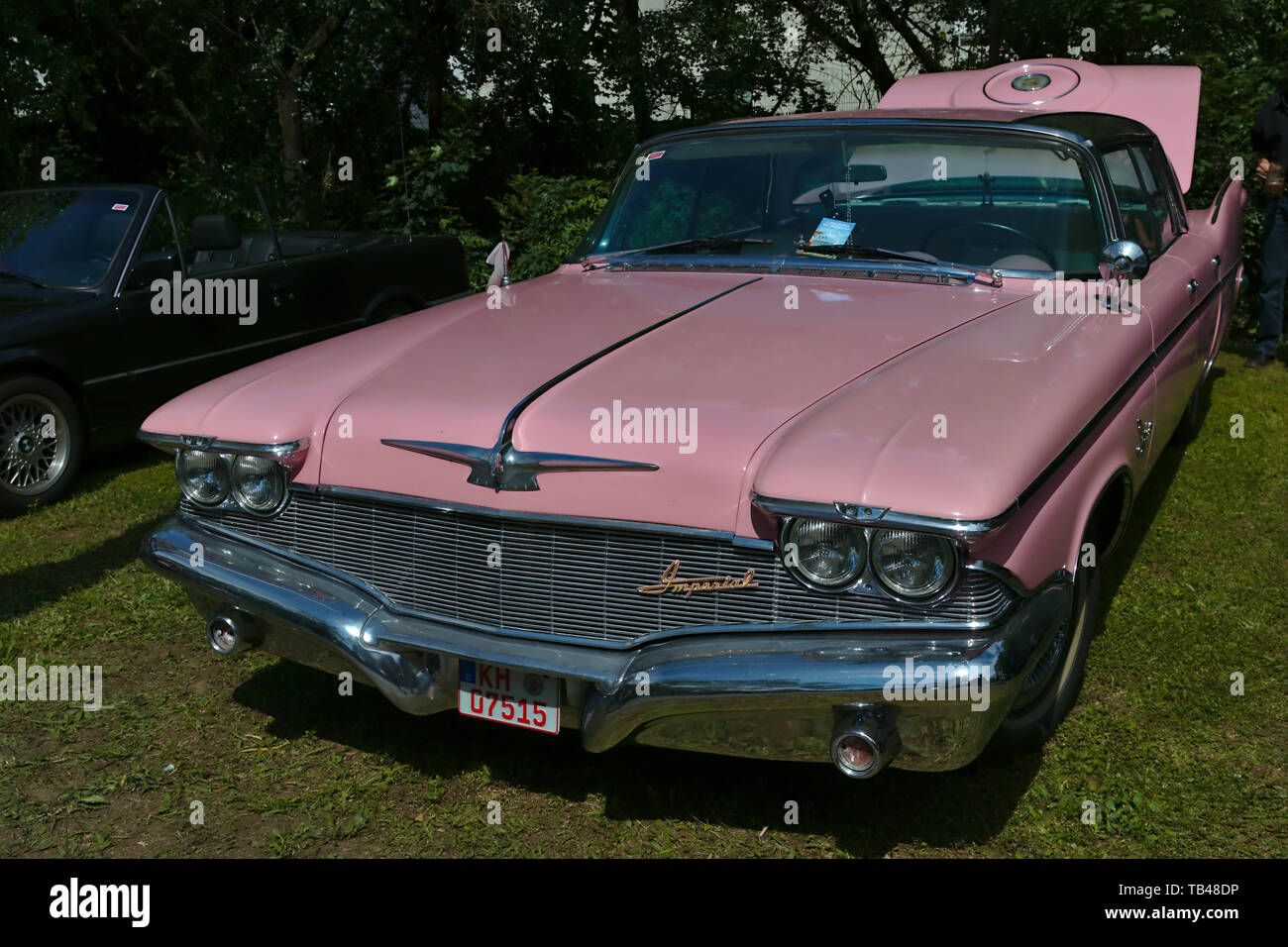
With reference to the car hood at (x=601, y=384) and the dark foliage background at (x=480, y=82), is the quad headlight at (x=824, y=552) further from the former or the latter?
the dark foliage background at (x=480, y=82)

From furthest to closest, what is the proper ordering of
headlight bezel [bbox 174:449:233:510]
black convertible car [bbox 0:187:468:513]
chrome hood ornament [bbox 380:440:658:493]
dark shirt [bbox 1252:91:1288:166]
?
dark shirt [bbox 1252:91:1288:166] < black convertible car [bbox 0:187:468:513] < headlight bezel [bbox 174:449:233:510] < chrome hood ornament [bbox 380:440:658:493]

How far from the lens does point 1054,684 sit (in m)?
3.37

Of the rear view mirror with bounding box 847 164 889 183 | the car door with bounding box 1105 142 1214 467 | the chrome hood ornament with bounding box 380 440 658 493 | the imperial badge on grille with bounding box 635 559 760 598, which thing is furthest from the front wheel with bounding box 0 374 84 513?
the car door with bounding box 1105 142 1214 467

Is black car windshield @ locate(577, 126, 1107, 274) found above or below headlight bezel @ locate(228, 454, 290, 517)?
above

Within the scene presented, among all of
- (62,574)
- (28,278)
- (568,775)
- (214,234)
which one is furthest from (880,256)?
(28,278)

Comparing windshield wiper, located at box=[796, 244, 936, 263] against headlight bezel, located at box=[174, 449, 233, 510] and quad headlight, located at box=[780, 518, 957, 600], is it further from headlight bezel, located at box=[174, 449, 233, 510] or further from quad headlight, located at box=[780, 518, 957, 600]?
headlight bezel, located at box=[174, 449, 233, 510]

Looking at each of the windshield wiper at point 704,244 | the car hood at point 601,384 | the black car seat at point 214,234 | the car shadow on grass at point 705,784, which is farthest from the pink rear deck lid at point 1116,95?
the car shadow on grass at point 705,784

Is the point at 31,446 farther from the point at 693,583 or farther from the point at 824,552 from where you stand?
the point at 824,552

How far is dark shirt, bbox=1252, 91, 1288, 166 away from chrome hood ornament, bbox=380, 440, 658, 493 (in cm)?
682

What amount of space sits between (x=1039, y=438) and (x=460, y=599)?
1.48 m

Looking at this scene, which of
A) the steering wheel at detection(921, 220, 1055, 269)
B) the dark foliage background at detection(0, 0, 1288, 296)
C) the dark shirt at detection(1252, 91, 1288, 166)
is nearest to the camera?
the steering wheel at detection(921, 220, 1055, 269)

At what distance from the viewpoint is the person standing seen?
25.5ft

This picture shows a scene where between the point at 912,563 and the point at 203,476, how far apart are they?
2068 mm

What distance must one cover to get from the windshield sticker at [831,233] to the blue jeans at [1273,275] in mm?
5137
